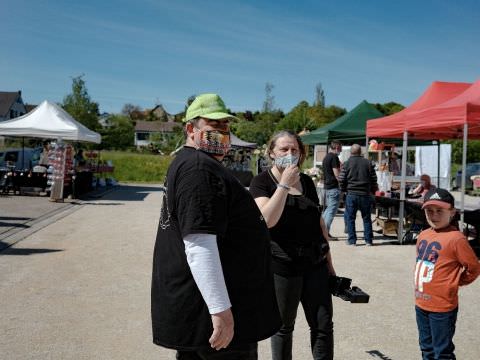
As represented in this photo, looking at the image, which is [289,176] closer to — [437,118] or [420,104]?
[437,118]

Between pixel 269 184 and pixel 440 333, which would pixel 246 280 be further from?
pixel 440 333

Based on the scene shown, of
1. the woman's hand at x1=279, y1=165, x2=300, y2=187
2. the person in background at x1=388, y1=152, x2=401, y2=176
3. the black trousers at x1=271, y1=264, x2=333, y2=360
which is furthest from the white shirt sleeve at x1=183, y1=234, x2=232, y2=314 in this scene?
the person in background at x1=388, y1=152, x2=401, y2=176

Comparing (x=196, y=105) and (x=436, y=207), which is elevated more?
(x=196, y=105)

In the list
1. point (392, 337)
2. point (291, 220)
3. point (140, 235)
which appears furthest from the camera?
point (140, 235)

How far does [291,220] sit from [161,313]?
1.26m

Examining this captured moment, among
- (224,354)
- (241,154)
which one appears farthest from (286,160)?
(241,154)

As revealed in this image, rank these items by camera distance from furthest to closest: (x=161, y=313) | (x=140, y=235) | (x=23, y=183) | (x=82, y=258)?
(x=23, y=183)
(x=140, y=235)
(x=82, y=258)
(x=161, y=313)

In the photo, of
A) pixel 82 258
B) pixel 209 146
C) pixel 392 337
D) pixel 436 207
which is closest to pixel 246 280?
pixel 209 146

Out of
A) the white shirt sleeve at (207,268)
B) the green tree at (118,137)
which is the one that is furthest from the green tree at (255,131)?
the white shirt sleeve at (207,268)

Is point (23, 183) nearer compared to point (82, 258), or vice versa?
point (82, 258)

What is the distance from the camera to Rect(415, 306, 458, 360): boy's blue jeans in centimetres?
318

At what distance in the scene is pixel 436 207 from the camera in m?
3.54

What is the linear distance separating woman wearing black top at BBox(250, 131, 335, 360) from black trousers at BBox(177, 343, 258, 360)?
0.97 metres

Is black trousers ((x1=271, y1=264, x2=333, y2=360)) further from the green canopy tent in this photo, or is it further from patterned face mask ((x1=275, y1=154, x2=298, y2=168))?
the green canopy tent
